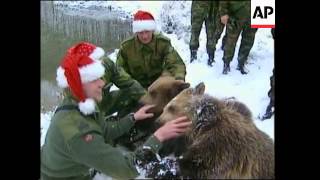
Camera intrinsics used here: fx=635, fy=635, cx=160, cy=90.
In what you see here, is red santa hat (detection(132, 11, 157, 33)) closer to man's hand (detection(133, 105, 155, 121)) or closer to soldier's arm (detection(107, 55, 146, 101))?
soldier's arm (detection(107, 55, 146, 101))

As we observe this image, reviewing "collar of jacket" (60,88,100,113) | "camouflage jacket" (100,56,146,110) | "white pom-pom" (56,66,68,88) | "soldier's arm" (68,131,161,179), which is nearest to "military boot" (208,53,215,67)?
"camouflage jacket" (100,56,146,110)

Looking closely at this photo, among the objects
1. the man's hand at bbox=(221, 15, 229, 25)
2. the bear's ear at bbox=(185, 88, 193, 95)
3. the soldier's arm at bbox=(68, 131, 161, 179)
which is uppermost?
the man's hand at bbox=(221, 15, 229, 25)

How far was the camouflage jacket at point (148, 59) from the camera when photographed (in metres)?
3.23

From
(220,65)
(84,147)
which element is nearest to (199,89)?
(220,65)

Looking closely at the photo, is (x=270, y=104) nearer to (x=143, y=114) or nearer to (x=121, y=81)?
(x=143, y=114)

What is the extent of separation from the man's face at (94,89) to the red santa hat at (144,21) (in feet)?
1.10

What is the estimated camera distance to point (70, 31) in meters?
3.27

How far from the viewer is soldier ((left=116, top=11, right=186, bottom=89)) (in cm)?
322

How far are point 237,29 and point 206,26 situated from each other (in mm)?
158

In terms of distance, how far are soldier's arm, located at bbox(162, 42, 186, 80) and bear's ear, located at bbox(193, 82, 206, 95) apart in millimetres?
87

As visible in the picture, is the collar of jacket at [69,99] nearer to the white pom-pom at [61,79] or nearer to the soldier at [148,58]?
the white pom-pom at [61,79]

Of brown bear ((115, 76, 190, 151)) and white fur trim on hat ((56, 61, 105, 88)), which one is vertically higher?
white fur trim on hat ((56, 61, 105, 88))

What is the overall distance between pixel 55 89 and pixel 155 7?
0.66 meters

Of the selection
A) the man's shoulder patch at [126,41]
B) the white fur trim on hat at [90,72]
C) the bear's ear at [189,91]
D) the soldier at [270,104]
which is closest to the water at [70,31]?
the man's shoulder patch at [126,41]
